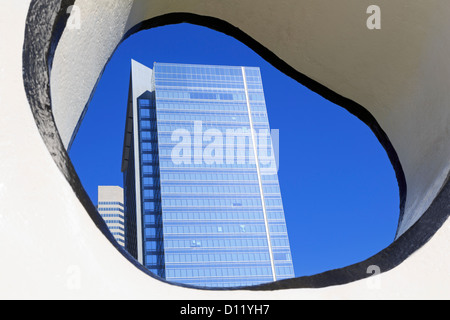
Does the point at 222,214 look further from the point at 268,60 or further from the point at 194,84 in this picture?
the point at 268,60

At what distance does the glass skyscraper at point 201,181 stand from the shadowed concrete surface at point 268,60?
124 ft

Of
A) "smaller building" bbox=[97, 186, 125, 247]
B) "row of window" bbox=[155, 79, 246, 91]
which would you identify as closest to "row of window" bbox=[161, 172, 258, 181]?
Result: "row of window" bbox=[155, 79, 246, 91]

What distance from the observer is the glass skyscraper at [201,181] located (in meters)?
42.4

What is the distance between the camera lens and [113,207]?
52594 mm

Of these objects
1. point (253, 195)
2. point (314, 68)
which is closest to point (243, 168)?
point (253, 195)

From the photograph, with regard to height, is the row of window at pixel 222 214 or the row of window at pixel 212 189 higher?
the row of window at pixel 212 189

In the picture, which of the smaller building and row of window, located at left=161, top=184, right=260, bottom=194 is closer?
row of window, located at left=161, top=184, right=260, bottom=194

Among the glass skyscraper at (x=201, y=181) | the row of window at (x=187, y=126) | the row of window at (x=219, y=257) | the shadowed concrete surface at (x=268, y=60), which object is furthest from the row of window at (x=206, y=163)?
the shadowed concrete surface at (x=268, y=60)

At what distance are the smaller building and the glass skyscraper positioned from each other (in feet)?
6.15

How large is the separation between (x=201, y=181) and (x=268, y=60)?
4126 cm

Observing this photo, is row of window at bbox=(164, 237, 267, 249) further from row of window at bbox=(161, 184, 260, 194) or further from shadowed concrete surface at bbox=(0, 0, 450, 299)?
shadowed concrete surface at bbox=(0, 0, 450, 299)

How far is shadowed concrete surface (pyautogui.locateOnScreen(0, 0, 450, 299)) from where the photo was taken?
1.13 m

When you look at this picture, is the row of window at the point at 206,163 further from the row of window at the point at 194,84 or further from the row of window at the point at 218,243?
the row of window at the point at 194,84
